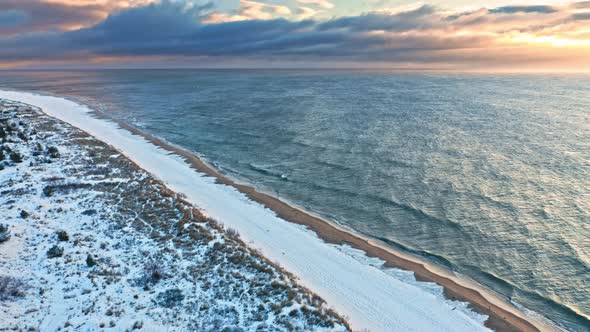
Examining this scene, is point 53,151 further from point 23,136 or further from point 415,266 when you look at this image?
point 415,266

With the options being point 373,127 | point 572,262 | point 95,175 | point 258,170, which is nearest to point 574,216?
point 572,262

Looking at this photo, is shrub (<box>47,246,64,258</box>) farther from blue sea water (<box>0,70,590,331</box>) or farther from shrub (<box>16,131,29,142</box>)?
shrub (<box>16,131,29,142</box>)

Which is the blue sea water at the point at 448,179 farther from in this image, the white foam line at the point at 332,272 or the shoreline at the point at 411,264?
the white foam line at the point at 332,272

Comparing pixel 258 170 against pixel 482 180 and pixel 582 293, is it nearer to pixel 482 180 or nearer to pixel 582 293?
pixel 482 180

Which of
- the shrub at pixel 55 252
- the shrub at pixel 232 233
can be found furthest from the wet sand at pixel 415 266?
the shrub at pixel 55 252

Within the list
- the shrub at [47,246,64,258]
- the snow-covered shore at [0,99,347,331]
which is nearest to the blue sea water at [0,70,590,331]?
the snow-covered shore at [0,99,347,331]

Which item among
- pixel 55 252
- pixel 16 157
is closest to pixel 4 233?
pixel 55 252
